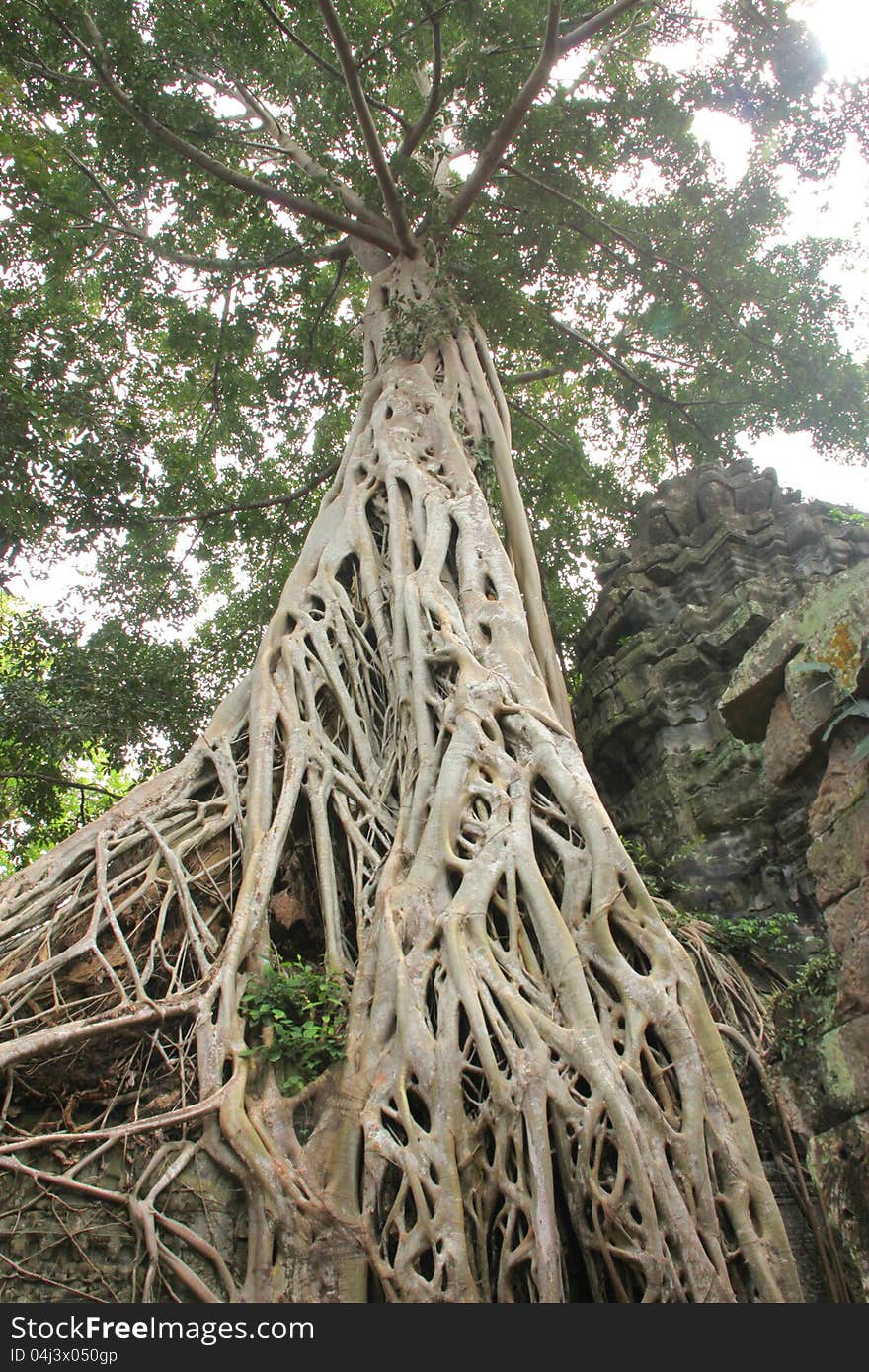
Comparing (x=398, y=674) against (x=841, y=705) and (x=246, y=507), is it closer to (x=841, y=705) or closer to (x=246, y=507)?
(x=841, y=705)

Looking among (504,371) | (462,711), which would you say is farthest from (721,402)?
(462,711)

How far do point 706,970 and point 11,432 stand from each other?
4.89 m

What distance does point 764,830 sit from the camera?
17.0ft

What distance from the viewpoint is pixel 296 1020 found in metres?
3.12

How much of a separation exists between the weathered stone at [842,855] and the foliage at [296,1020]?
1783 millimetres

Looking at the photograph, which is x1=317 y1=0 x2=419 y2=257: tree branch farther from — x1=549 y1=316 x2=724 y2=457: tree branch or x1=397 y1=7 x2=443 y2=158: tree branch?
x1=549 y1=316 x2=724 y2=457: tree branch

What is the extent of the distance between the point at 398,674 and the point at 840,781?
103 inches

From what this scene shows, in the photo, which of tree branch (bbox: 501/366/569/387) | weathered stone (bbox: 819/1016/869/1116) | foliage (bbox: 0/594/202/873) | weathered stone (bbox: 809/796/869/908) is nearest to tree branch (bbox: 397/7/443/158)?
tree branch (bbox: 501/366/569/387)

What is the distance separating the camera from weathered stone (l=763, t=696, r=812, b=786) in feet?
6.72

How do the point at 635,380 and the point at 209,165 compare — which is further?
the point at 635,380

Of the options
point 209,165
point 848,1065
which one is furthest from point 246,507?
point 848,1065

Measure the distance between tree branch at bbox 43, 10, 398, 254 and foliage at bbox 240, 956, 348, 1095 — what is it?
16.5 feet

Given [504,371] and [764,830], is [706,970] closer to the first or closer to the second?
[764,830]

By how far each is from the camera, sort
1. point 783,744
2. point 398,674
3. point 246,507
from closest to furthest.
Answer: point 783,744
point 398,674
point 246,507
